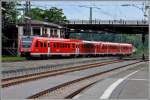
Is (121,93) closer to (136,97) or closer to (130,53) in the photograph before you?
(136,97)

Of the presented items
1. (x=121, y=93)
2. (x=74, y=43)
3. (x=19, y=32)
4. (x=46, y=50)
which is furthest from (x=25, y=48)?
(x=121, y=93)

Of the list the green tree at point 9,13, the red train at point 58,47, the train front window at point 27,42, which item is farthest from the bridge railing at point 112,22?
the train front window at point 27,42

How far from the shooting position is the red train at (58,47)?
5438 cm

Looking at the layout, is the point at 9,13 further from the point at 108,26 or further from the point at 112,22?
the point at 112,22

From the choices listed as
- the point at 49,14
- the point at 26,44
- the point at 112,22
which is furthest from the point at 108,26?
the point at 49,14

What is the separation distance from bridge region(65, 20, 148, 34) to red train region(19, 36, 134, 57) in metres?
7.96

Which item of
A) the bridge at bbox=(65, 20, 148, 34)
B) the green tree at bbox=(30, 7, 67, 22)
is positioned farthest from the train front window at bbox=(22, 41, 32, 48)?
the green tree at bbox=(30, 7, 67, 22)

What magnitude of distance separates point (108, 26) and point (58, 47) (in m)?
31.3

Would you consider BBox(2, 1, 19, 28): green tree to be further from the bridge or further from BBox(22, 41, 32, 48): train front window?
BBox(22, 41, 32, 48): train front window

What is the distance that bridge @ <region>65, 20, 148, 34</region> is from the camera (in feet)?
278

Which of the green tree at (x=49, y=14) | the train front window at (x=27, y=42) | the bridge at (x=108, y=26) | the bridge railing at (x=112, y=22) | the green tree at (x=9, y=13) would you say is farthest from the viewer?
the green tree at (x=49, y=14)

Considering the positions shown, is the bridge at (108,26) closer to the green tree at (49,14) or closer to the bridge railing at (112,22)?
the bridge railing at (112,22)

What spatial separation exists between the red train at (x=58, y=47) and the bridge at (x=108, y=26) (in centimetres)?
796

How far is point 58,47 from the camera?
194 ft
